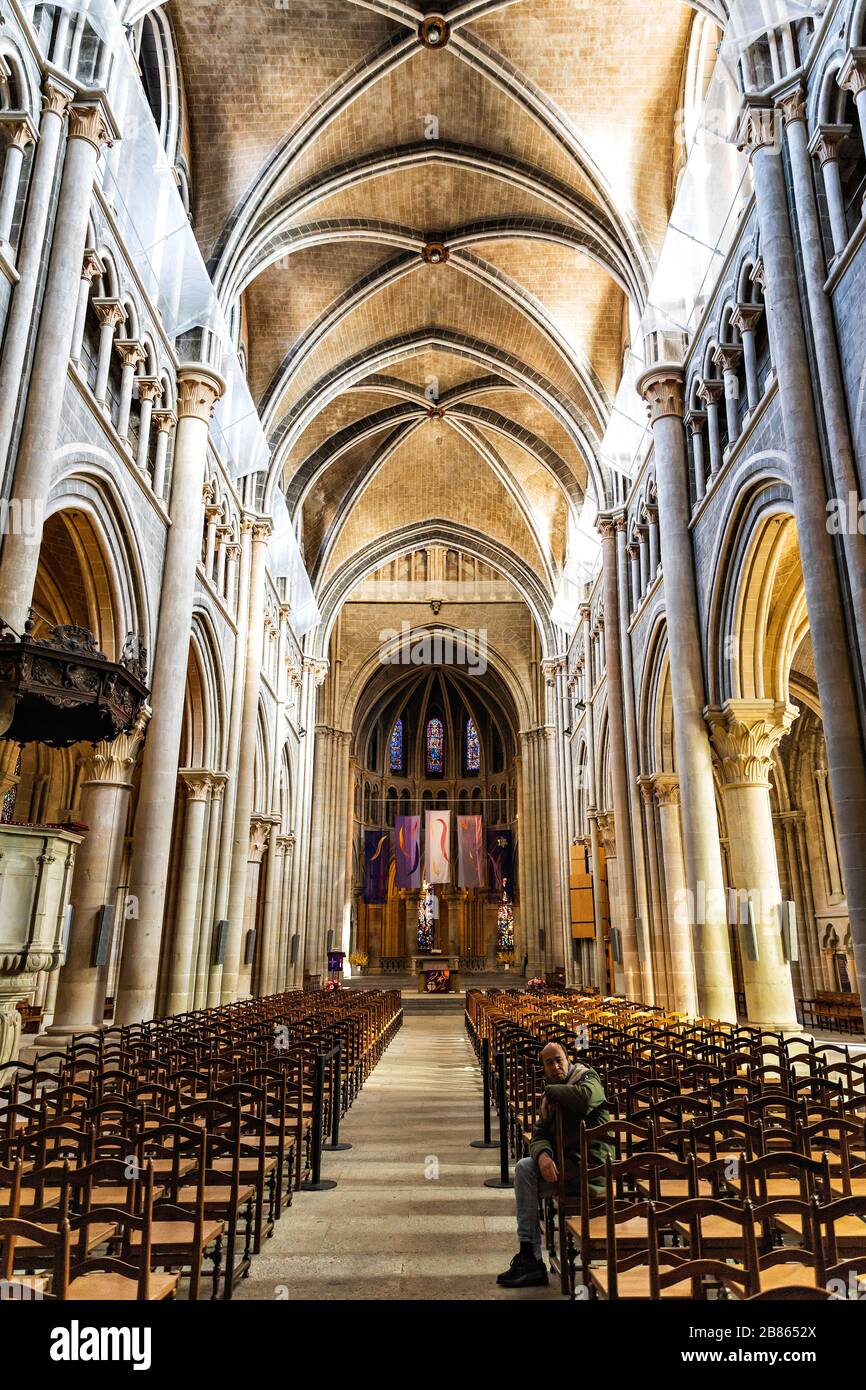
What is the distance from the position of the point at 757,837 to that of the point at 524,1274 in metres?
9.39

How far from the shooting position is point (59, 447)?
424 inches

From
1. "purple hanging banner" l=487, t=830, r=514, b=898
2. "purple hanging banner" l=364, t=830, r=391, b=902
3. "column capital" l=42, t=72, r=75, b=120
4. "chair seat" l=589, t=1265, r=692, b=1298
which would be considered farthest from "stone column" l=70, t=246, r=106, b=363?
"purple hanging banner" l=487, t=830, r=514, b=898

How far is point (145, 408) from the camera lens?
14727 mm

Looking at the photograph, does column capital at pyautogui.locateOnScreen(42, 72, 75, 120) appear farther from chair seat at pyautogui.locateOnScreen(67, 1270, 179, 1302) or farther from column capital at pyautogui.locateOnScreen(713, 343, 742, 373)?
chair seat at pyautogui.locateOnScreen(67, 1270, 179, 1302)

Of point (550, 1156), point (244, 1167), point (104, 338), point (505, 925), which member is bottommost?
point (244, 1167)

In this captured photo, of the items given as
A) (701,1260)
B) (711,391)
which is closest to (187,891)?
(711,391)

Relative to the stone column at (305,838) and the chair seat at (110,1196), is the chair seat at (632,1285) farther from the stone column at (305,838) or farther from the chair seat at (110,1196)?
the stone column at (305,838)

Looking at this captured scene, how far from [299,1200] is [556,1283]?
8.06 ft

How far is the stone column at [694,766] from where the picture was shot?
1403cm

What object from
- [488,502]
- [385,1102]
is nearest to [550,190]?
[488,502]

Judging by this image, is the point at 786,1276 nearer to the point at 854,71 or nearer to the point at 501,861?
the point at 854,71

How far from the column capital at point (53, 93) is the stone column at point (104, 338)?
2453mm

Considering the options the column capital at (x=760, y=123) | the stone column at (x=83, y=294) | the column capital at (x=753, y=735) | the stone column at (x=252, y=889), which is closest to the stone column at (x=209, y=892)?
the stone column at (x=252, y=889)

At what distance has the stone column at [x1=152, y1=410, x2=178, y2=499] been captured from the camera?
15.2 meters
